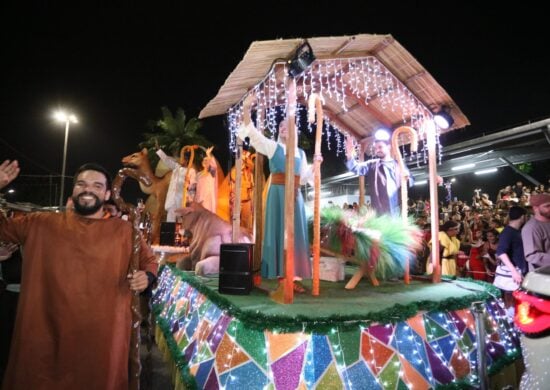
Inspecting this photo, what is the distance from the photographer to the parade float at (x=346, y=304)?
9.04 feet

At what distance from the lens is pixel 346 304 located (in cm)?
342

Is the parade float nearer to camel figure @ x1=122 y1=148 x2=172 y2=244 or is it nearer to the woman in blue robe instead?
the woman in blue robe

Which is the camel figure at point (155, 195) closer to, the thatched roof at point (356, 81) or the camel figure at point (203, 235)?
the camel figure at point (203, 235)

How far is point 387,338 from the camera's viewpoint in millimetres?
2949

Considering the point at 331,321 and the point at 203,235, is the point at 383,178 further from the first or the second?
the point at 331,321

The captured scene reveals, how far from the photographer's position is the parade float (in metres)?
2.76

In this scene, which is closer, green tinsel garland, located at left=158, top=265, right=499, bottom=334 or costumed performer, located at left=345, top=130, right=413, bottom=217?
green tinsel garland, located at left=158, top=265, right=499, bottom=334

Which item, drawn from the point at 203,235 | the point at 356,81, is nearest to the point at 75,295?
the point at 203,235

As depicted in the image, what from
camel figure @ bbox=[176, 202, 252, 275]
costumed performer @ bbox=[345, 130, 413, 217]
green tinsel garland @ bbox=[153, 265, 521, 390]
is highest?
costumed performer @ bbox=[345, 130, 413, 217]

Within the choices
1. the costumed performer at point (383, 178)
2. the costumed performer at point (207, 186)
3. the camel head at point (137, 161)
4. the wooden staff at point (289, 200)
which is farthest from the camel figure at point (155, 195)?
the wooden staff at point (289, 200)

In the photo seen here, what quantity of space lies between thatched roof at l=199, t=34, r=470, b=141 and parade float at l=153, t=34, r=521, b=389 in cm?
2

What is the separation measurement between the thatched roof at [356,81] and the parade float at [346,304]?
2 centimetres

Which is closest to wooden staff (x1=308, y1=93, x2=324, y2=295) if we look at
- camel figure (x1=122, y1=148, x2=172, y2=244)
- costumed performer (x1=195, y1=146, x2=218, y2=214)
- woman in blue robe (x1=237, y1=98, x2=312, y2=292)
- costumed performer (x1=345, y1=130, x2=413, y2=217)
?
woman in blue robe (x1=237, y1=98, x2=312, y2=292)

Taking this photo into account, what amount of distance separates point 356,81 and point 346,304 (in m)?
3.59
